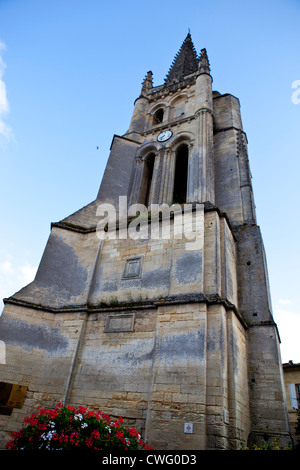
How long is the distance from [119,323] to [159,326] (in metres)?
1.17

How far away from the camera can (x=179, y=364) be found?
6.00 m

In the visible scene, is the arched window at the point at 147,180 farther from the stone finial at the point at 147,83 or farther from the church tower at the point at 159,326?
the stone finial at the point at 147,83

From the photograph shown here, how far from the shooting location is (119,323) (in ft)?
24.0

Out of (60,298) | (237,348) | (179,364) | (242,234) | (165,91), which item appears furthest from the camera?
(165,91)

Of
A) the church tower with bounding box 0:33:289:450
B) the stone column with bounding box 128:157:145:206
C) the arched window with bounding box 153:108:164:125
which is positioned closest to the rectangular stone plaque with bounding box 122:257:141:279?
the church tower with bounding box 0:33:289:450

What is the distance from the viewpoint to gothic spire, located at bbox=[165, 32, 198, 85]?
19.4m

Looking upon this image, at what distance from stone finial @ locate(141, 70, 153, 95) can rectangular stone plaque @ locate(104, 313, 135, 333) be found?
1482cm

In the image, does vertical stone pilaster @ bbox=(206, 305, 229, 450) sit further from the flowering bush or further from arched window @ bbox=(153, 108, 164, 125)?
arched window @ bbox=(153, 108, 164, 125)

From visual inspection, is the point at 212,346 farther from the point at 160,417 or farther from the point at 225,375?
the point at 160,417

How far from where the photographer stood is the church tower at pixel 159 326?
579 centimetres

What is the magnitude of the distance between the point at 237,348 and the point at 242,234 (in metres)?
4.02

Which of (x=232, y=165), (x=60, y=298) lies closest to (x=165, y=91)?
(x=232, y=165)

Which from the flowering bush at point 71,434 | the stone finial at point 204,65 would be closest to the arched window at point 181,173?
the stone finial at point 204,65

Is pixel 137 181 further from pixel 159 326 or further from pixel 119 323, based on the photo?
pixel 159 326
